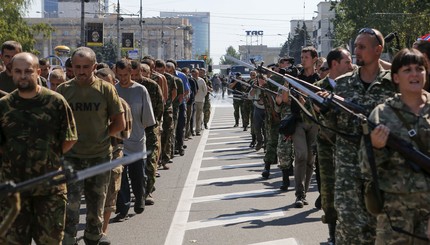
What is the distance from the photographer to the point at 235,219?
33.3 feet

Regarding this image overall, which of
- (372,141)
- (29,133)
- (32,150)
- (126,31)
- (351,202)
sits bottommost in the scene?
(351,202)

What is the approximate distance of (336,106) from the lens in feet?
17.6

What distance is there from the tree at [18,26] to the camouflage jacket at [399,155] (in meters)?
43.3

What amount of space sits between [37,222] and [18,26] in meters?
43.7

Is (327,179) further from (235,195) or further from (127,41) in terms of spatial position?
(127,41)

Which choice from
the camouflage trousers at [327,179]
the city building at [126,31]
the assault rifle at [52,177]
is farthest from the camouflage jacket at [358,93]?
the city building at [126,31]

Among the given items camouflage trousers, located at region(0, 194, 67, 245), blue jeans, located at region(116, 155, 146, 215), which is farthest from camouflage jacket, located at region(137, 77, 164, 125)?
camouflage trousers, located at region(0, 194, 67, 245)

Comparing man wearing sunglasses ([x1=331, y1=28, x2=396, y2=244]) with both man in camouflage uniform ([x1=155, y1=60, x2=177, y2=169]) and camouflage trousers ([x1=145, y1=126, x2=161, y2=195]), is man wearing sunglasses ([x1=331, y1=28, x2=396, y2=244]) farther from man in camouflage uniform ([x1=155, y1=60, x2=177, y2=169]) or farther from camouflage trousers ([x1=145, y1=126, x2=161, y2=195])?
man in camouflage uniform ([x1=155, y1=60, x2=177, y2=169])

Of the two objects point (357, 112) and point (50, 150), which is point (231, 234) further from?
point (357, 112)

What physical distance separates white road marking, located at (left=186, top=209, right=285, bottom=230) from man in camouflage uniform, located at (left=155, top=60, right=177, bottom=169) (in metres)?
4.62

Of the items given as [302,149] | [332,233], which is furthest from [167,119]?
[332,233]

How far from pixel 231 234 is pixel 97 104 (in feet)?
7.83

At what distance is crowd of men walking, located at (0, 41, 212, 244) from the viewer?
Answer: 623cm

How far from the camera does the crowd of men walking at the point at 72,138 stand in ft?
20.4
